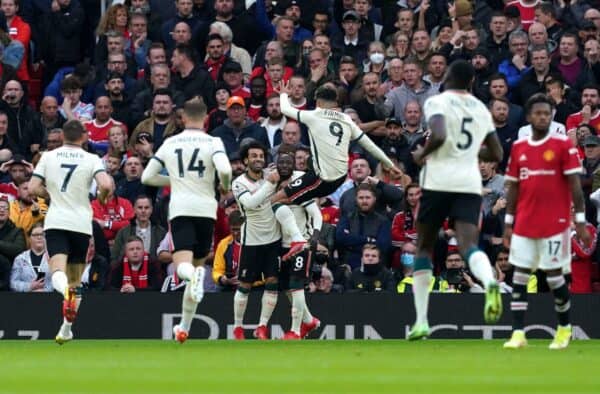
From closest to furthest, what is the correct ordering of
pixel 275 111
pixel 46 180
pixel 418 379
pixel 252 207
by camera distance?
pixel 418 379 < pixel 46 180 < pixel 252 207 < pixel 275 111

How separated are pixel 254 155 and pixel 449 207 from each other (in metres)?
4.67

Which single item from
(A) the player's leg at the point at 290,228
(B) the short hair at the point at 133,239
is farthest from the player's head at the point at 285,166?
(B) the short hair at the point at 133,239

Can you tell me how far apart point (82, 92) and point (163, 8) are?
2.44 m

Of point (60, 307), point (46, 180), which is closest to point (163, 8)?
point (60, 307)

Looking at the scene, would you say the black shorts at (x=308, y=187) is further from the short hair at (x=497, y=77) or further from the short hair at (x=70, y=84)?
the short hair at (x=70, y=84)

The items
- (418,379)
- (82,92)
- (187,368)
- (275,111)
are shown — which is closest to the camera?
(418,379)

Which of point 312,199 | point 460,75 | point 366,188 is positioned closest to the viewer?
point 460,75

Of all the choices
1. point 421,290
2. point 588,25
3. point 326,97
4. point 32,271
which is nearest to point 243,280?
point 326,97

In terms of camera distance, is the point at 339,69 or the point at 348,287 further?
the point at 339,69

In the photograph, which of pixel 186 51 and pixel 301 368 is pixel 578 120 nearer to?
pixel 186 51

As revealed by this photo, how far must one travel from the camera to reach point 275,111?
81.1ft

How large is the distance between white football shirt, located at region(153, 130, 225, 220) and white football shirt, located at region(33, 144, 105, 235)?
0.93m

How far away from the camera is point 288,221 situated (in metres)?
19.8

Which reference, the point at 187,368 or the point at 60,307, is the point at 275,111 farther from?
the point at 187,368
